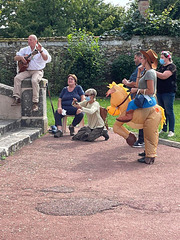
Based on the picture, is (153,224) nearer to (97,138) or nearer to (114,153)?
(114,153)

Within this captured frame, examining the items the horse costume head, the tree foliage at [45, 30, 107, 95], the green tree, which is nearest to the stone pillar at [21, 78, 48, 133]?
the horse costume head

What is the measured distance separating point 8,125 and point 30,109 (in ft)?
2.67

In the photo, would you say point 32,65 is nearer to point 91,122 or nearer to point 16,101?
point 16,101

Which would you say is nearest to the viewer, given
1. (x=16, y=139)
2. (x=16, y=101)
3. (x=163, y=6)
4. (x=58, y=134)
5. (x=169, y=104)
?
(x=16, y=139)

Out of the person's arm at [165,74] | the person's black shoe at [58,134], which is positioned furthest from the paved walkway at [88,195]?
the person's arm at [165,74]

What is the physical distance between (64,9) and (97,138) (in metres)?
25.0

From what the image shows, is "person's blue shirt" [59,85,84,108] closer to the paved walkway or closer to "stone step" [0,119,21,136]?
"stone step" [0,119,21,136]

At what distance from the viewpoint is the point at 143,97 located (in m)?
6.17

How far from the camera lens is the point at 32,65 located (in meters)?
8.84

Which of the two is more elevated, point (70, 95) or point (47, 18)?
point (47, 18)

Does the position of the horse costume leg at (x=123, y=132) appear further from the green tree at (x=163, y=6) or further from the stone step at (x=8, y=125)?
the green tree at (x=163, y=6)

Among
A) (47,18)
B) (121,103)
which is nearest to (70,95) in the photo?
(121,103)

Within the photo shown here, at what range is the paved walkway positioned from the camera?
11.5 feet

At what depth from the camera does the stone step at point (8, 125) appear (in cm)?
796
